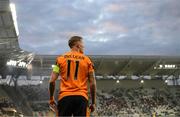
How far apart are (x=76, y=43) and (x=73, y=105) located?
2.83ft

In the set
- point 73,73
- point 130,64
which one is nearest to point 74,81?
point 73,73

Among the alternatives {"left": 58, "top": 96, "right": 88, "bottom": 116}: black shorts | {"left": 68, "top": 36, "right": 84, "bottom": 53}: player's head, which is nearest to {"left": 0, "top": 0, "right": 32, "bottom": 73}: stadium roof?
{"left": 68, "top": 36, "right": 84, "bottom": 53}: player's head

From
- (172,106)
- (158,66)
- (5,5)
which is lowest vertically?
(172,106)

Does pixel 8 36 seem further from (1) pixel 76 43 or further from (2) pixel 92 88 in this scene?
(2) pixel 92 88

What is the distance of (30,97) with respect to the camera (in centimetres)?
4344

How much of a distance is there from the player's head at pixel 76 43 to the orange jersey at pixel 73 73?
0.08 m

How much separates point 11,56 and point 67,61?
34707mm

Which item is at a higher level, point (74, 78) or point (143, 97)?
point (74, 78)

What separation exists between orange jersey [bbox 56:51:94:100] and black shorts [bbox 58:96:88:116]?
63mm

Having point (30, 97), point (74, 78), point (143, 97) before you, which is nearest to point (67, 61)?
point (74, 78)

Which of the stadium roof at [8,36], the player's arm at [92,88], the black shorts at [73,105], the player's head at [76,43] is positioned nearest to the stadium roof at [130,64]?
the stadium roof at [8,36]

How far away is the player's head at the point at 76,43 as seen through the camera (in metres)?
5.31

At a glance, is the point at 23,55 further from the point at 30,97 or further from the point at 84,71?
the point at 84,71

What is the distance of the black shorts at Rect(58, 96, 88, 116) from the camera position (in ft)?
16.6
